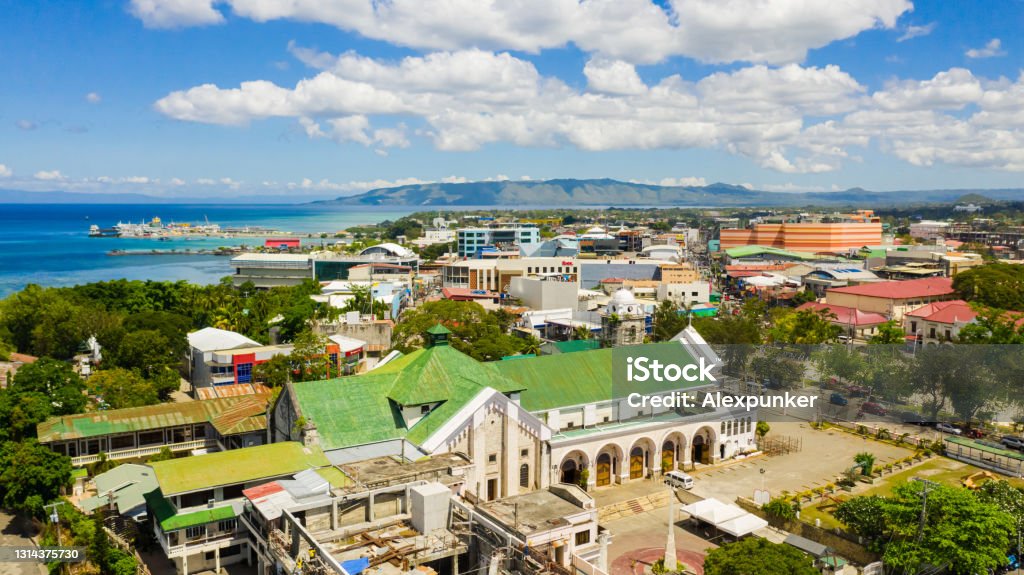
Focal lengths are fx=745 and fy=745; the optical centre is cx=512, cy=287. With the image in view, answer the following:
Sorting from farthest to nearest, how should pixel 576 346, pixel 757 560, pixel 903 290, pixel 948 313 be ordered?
1. pixel 903 290
2. pixel 948 313
3. pixel 576 346
4. pixel 757 560

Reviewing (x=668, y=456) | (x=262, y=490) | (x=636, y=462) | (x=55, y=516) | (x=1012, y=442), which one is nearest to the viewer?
(x=262, y=490)

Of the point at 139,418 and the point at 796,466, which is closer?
the point at 139,418

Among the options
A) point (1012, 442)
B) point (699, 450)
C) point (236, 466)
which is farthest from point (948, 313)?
point (236, 466)

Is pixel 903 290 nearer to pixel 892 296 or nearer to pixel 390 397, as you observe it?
pixel 892 296

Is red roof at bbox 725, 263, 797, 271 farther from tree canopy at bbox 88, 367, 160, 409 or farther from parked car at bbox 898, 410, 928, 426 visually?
tree canopy at bbox 88, 367, 160, 409

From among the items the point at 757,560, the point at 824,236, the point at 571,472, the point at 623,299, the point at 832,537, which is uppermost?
the point at 824,236

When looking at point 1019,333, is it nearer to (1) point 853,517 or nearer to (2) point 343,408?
(1) point 853,517

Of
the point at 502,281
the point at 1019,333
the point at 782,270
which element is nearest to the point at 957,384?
the point at 1019,333
